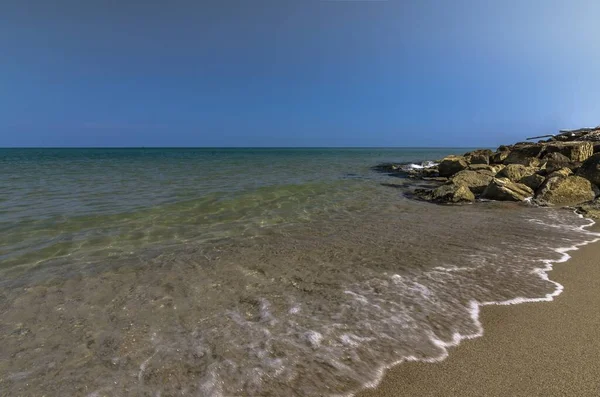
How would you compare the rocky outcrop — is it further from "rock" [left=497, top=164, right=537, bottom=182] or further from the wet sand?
the wet sand

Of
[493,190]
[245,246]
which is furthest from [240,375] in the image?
[493,190]

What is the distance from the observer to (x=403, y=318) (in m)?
4.08

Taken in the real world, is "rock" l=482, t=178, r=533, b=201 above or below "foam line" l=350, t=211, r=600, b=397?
above

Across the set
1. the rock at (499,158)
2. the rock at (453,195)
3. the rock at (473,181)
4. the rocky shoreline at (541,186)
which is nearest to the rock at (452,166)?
the rock at (499,158)

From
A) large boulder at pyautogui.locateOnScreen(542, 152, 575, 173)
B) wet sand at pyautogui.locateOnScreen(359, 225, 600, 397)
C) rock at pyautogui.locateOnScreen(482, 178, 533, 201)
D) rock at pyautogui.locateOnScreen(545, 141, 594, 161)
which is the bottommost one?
wet sand at pyautogui.locateOnScreen(359, 225, 600, 397)

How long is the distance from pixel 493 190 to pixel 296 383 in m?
12.7

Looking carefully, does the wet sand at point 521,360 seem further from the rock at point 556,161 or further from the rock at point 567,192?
the rock at point 556,161

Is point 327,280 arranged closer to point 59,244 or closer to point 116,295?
point 116,295

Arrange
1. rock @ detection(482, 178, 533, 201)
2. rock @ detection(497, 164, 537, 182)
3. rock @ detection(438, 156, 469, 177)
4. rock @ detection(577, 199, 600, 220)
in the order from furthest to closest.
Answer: rock @ detection(438, 156, 469, 177), rock @ detection(497, 164, 537, 182), rock @ detection(482, 178, 533, 201), rock @ detection(577, 199, 600, 220)

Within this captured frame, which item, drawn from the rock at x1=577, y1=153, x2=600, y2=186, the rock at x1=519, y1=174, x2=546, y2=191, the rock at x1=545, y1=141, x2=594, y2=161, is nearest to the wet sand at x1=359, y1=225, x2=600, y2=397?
the rock at x1=519, y1=174, x2=546, y2=191

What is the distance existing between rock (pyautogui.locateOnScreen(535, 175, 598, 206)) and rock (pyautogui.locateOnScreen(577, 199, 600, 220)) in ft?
3.46

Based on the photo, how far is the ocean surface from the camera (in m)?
3.15

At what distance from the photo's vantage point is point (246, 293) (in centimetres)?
484

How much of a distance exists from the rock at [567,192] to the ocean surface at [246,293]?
2088 millimetres
